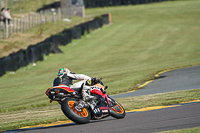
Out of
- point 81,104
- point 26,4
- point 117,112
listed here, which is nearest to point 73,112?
point 81,104

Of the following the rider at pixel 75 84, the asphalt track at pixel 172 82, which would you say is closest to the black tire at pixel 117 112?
the rider at pixel 75 84

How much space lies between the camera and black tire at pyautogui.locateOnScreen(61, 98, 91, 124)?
845cm

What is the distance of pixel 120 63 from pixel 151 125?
66.7 ft

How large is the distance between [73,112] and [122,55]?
24.2 m

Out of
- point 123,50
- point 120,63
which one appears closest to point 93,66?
point 120,63

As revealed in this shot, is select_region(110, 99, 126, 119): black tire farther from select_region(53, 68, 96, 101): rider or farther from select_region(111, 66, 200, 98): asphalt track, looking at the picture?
select_region(111, 66, 200, 98): asphalt track

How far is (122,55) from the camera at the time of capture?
3250 cm

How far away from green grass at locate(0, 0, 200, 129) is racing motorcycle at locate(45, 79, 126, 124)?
19.1ft

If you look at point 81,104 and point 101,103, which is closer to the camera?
point 81,104

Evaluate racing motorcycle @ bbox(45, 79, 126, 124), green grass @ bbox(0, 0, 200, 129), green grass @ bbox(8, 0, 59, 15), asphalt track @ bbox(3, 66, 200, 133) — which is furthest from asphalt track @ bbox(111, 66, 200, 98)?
green grass @ bbox(8, 0, 59, 15)

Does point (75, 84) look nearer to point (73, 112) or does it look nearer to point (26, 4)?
point (73, 112)

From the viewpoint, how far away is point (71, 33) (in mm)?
40500

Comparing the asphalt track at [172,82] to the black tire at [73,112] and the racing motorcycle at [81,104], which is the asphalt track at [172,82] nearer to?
the racing motorcycle at [81,104]

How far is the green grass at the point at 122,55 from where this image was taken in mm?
19070
